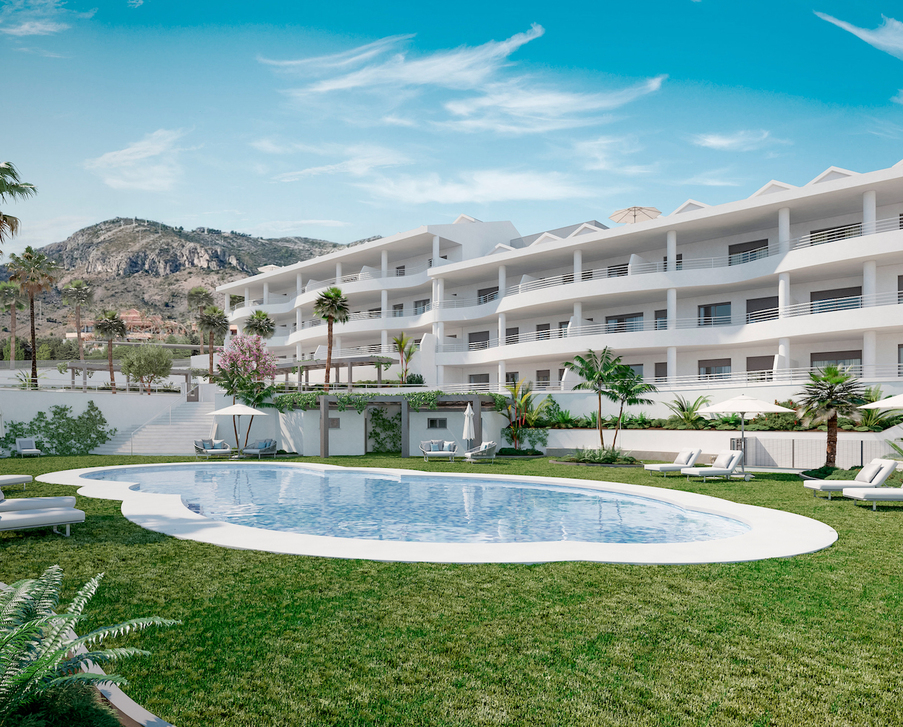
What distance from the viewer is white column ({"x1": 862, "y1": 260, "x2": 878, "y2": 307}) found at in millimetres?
25734

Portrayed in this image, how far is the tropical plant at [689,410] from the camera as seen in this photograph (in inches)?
1009

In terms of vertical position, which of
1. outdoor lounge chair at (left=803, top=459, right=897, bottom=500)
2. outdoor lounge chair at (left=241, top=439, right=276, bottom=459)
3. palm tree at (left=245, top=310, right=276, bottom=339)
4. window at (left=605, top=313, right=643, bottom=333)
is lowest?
outdoor lounge chair at (left=241, top=439, right=276, bottom=459)

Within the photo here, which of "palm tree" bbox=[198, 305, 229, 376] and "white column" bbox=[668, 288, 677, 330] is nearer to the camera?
"white column" bbox=[668, 288, 677, 330]

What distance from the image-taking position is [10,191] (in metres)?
16.2

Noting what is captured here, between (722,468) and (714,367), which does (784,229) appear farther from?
(722,468)

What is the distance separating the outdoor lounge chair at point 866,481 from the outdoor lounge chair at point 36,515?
52.3 ft

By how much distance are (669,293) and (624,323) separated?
132 inches

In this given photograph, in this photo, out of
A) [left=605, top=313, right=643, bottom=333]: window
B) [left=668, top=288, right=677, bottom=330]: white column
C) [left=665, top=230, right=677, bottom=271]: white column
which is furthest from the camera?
[left=605, top=313, right=643, bottom=333]: window

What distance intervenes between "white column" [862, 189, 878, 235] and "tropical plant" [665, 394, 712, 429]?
9.84 metres

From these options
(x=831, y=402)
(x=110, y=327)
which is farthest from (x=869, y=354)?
(x=110, y=327)

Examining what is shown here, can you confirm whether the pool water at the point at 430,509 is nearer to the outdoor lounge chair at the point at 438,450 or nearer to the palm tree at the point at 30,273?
the outdoor lounge chair at the point at 438,450

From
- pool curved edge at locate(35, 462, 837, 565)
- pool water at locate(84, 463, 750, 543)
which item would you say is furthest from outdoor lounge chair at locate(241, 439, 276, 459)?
pool curved edge at locate(35, 462, 837, 565)

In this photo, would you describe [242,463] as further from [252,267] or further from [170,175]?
[252,267]

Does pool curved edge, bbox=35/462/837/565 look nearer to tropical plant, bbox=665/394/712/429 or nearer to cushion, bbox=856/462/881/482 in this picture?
cushion, bbox=856/462/881/482
